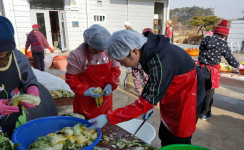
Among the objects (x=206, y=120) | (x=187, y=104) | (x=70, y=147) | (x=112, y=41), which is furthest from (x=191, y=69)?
(x=206, y=120)

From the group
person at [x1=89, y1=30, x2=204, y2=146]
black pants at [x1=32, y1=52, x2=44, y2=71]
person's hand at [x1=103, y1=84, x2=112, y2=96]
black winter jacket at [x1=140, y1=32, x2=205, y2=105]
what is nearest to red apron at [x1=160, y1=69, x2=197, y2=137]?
person at [x1=89, y1=30, x2=204, y2=146]

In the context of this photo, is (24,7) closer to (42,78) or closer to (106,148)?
(42,78)

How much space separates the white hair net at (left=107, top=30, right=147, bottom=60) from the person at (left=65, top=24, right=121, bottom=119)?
0.57 meters

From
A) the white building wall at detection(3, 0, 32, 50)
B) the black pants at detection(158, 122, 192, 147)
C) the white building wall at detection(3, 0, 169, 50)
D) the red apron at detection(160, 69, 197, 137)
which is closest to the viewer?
the red apron at detection(160, 69, 197, 137)

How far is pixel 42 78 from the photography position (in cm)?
421

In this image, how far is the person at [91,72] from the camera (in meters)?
2.11

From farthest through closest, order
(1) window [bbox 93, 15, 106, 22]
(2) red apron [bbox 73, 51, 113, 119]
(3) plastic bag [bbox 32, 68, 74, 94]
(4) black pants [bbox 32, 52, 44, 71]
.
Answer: (1) window [bbox 93, 15, 106, 22] < (4) black pants [bbox 32, 52, 44, 71] < (3) plastic bag [bbox 32, 68, 74, 94] < (2) red apron [bbox 73, 51, 113, 119]

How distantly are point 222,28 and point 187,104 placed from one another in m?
2.65

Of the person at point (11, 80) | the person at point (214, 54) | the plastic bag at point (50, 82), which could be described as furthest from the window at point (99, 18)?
the person at point (11, 80)

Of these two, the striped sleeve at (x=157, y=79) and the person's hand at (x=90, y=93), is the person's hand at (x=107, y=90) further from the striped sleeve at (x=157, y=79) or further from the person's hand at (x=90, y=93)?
the striped sleeve at (x=157, y=79)

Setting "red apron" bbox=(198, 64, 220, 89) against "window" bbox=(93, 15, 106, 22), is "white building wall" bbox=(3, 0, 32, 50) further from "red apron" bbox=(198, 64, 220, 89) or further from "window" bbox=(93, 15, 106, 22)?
"red apron" bbox=(198, 64, 220, 89)

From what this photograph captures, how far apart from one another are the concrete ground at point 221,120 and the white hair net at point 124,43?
2255mm

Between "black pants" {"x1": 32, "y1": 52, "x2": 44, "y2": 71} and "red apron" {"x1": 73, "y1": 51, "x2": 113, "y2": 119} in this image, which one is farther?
"black pants" {"x1": 32, "y1": 52, "x2": 44, "y2": 71}

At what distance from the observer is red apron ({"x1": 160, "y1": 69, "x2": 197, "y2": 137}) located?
64.5 inches
